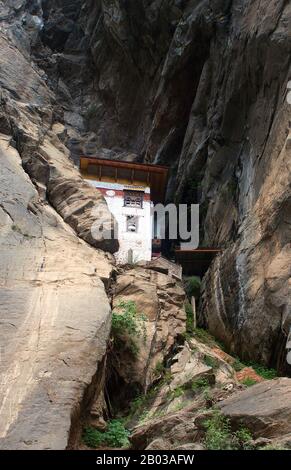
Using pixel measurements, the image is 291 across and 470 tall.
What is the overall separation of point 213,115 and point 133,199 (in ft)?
18.6

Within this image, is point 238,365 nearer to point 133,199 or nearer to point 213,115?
point 133,199

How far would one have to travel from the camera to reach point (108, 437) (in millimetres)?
10141

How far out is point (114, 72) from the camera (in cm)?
3609

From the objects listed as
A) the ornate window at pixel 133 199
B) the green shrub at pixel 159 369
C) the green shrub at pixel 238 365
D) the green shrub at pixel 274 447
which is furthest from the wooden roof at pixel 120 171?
the green shrub at pixel 274 447

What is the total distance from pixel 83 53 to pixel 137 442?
34.7 m

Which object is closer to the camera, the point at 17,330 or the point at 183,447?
the point at 183,447

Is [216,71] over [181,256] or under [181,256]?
over

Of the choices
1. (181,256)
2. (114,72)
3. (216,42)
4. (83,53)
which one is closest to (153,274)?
(181,256)

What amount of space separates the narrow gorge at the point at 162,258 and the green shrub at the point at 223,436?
3 centimetres

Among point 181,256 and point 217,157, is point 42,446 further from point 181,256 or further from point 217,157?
point 217,157

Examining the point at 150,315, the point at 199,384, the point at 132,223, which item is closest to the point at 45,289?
the point at 199,384

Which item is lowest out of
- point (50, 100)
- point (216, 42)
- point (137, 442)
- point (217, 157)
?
point (137, 442)

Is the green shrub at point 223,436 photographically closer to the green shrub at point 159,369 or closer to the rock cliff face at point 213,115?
the green shrub at point 159,369

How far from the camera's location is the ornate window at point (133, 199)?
26.3 metres
